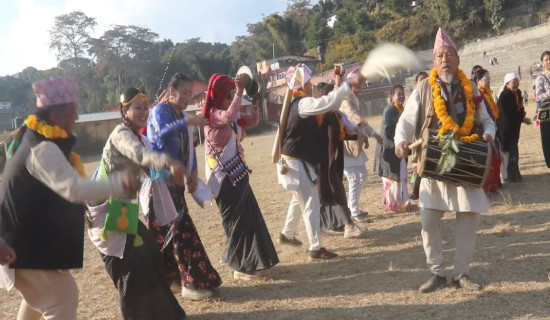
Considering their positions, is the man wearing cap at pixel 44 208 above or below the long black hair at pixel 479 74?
below

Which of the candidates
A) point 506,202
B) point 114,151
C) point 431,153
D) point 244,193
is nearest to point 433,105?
point 431,153

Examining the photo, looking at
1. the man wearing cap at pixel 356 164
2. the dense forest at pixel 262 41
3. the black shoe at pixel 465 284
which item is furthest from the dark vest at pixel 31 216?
the dense forest at pixel 262 41

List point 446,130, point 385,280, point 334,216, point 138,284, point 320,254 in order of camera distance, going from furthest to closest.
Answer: point 334,216, point 320,254, point 385,280, point 446,130, point 138,284

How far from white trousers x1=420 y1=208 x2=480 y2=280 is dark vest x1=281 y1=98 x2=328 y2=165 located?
1.49 metres

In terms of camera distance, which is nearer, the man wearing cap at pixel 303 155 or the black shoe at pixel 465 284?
the black shoe at pixel 465 284

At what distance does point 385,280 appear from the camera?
4.86 metres

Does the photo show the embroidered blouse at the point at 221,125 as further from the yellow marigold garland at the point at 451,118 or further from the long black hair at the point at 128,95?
the yellow marigold garland at the point at 451,118

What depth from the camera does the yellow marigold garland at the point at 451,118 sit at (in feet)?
13.8

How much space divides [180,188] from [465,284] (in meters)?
2.51

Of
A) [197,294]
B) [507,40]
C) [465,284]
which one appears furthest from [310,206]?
[507,40]

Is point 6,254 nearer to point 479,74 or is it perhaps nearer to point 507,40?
point 479,74

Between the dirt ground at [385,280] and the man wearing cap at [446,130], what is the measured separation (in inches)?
9.8

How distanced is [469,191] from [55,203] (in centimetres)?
306

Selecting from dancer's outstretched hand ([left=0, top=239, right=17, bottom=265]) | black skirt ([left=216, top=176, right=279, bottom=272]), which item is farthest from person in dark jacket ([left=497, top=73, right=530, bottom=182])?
dancer's outstretched hand ([left=0, top=239, right=17, bottom=265])
